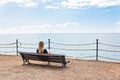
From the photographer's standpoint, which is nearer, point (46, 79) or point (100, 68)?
point (46, 79)

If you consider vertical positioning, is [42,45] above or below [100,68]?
above

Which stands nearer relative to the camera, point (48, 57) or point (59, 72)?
point (59, 72)

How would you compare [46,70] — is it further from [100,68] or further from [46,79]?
[100,68]

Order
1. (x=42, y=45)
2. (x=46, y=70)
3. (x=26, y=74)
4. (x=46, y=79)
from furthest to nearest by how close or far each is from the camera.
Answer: (x=42, y=45) < (x=46, y=70) < (x=26, y=74) < (x=46, y=79)

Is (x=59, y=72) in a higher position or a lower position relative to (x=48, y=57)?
lower

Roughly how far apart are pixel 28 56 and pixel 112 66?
3911 mm

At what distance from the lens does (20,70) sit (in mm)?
9977

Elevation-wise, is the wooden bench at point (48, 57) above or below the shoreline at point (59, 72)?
above

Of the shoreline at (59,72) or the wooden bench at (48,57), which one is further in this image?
the wooden bench at (48,57)

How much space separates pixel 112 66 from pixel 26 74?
13.5ft

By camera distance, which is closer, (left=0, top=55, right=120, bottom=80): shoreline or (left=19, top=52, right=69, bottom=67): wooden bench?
(left=0, top=55, right=120, bottom=80): shoreline

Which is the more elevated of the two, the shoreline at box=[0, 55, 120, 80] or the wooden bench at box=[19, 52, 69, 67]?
the wooden bench at box=[19, 52, 69, 67]

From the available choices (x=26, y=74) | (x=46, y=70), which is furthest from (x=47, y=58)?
(x=26, y=74)

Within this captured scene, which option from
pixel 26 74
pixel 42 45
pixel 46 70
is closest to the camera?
pixel 26 74
